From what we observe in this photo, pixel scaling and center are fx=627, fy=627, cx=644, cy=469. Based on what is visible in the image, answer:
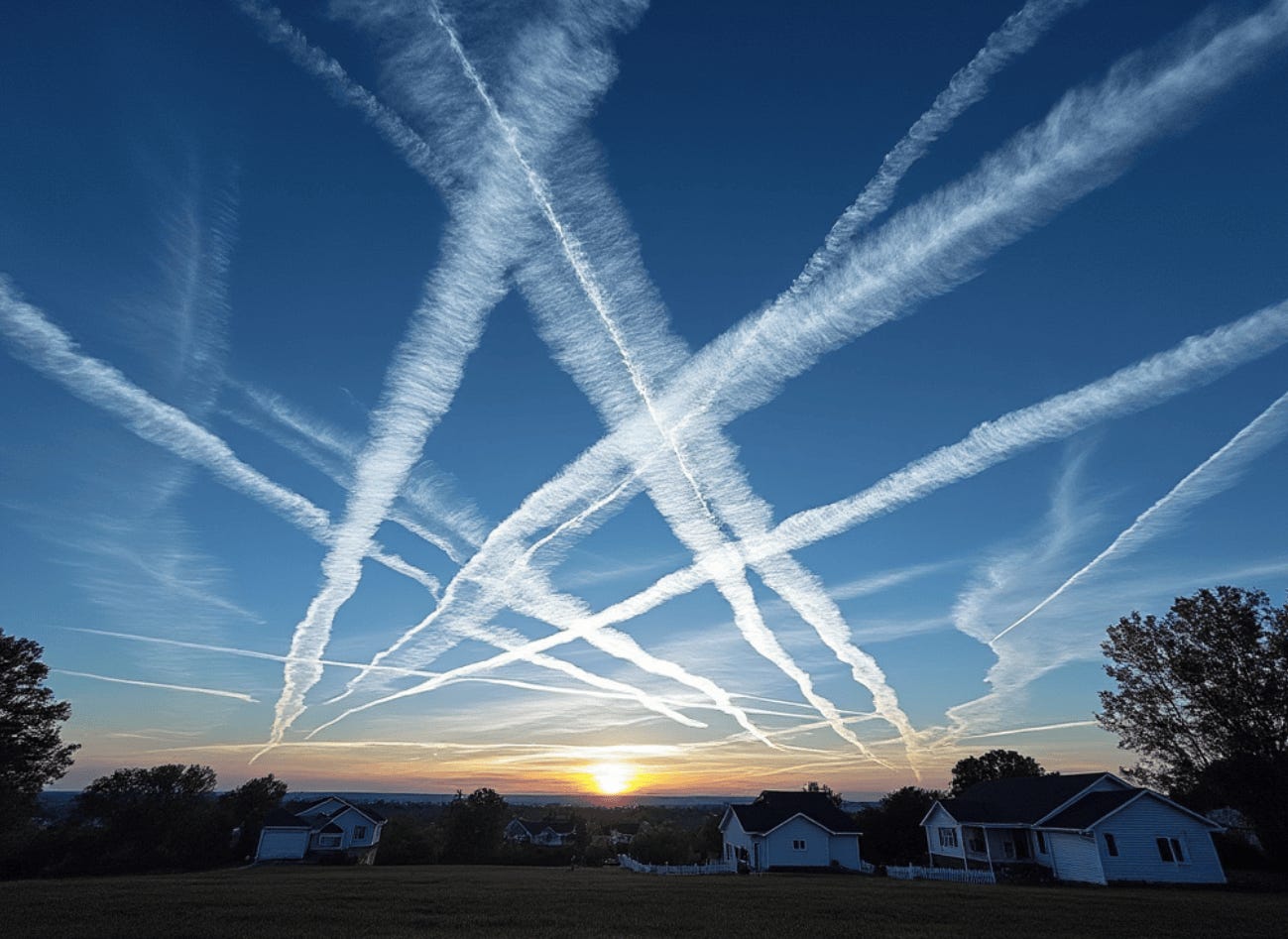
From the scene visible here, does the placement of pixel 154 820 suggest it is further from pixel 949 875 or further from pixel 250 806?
pixel 949 875

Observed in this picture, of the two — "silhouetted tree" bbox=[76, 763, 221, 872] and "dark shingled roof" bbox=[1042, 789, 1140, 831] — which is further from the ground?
"dark shingled roof" bbox=[1042, 789, 1140, 831]

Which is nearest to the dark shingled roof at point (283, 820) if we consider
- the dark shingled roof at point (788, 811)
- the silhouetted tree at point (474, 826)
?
the silhouetted tree at point (474, 826)

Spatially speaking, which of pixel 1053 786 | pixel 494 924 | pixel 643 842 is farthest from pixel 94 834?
pixel 1053 786

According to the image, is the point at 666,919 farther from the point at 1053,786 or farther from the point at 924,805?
the point at 924,805

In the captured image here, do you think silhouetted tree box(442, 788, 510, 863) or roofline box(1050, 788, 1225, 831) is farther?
silhouetted tree box(442, 788, 510, 863)

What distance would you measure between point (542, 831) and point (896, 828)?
74933 mm

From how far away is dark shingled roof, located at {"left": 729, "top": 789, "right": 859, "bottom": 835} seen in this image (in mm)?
50156

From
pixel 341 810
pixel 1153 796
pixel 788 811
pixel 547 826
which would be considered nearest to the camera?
pixel 1153 796

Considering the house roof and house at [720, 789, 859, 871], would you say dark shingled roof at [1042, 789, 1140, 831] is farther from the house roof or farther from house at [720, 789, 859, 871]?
the house roof

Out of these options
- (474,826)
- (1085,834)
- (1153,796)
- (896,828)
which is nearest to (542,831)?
(474,826)

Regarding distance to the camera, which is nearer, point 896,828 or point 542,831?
point 896,828

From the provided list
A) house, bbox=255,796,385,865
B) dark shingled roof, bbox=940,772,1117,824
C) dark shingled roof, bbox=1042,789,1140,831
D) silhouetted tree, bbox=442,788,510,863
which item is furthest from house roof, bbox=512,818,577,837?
dark shingled roof, bbox=1042,789,1140,831

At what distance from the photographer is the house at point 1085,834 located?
35.4 m

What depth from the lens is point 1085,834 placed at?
3625 centimetres
